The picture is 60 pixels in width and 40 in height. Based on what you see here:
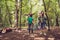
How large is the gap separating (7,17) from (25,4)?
7.45m

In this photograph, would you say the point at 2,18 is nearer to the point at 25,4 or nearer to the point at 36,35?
the point at 25,4

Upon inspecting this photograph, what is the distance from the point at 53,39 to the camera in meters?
14.8

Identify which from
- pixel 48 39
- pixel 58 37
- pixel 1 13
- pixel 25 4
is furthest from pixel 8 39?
pixel 1 13

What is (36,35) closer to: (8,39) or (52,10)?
(8,39)

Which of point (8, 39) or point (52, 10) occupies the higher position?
point (52, 10)

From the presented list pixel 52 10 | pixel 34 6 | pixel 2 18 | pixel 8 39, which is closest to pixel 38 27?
pixel 8 39

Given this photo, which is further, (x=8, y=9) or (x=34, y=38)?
(x=8, y=9)

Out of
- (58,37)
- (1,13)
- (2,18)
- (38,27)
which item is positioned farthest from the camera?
(2,18)

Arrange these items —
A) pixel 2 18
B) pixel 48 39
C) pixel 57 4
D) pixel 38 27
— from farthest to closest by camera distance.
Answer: pixel 2 18
pixel 57 4
pixel 38 27
pixel 48 39

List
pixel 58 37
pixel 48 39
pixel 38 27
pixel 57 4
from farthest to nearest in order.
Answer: pixel 57 4, pixel 38 27, pixel 58 37, pixel 48 39

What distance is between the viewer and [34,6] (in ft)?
128

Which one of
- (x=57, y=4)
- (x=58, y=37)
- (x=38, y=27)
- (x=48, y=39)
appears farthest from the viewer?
(x=57, y=4)

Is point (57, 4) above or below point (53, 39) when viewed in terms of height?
above

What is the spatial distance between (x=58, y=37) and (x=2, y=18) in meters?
26.5
